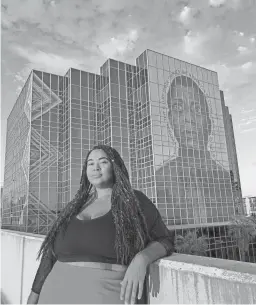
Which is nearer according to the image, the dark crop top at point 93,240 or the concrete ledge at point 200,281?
the concrete ledge at point 200,281

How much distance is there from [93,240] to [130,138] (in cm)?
2587

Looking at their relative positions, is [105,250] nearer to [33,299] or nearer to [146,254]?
[146,254]

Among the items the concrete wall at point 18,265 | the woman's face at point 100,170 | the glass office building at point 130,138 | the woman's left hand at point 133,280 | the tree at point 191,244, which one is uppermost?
the glass office building at point 130,138

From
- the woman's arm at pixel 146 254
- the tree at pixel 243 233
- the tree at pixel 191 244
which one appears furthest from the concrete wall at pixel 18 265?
the tree at pixel 243 233

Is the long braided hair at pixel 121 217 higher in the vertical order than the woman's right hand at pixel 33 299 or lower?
higher

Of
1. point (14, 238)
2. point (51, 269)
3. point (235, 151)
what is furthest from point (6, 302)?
point (235, 151)

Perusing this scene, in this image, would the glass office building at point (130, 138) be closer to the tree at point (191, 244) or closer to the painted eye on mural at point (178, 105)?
the painted eye on mural at point (178, 105)

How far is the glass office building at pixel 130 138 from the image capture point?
948 inches

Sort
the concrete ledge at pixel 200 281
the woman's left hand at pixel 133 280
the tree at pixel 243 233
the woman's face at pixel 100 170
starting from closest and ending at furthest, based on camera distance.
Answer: the concrete ledge at pixel 200 281 < the woman's left hand at pixel 133 280 < the woman's face at pixel 100 170 < the tree at pixel 243 233

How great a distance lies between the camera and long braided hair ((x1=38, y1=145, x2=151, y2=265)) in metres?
1.67

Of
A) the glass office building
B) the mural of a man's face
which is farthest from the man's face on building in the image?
the glass office building

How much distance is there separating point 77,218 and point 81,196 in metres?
0.31

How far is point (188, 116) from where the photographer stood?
29312 millimetres

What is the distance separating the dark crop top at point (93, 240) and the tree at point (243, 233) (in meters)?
27.1
